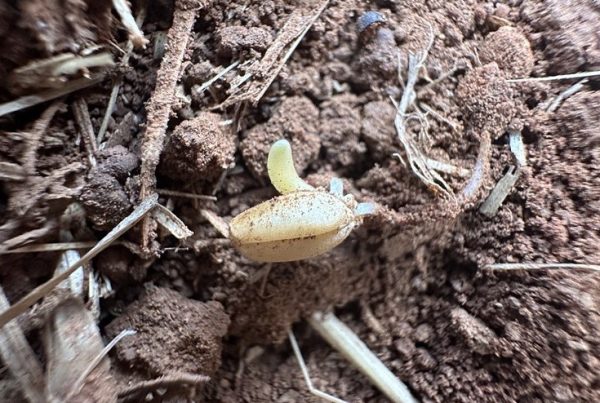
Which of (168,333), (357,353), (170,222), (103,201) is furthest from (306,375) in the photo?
(103,201)

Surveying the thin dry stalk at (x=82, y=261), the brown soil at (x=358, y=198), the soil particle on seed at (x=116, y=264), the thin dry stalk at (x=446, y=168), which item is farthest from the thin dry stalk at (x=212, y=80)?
the thin dry stalk at (x=446, y=168)

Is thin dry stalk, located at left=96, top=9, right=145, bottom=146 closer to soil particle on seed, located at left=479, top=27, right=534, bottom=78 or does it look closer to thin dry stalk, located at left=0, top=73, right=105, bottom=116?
thin dry stalk, located at left=0, top=73, right=105, bottom=116

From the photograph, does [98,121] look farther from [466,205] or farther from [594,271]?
[594,271]

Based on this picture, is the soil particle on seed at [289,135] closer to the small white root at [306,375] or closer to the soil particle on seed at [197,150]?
the soil particle on seed at [197,150]

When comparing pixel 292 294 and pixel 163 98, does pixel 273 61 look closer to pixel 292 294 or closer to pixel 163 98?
pixel 163 98

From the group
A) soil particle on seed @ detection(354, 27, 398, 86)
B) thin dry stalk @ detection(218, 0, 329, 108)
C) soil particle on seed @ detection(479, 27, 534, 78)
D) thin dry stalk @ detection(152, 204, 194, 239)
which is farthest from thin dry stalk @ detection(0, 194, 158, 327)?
soil particle on seed @ detection(479, 27, 534, 78)
